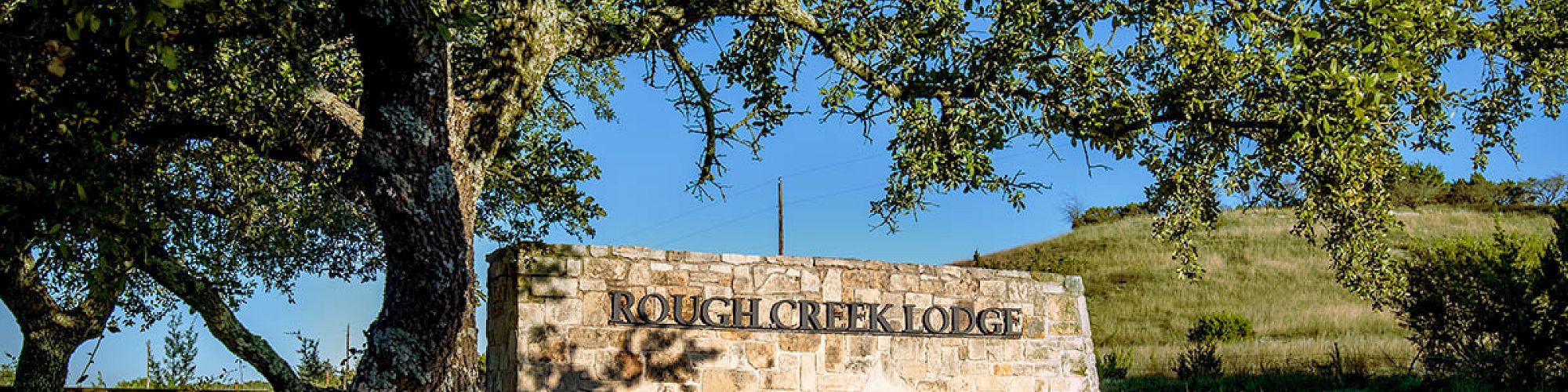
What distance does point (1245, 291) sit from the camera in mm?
32625

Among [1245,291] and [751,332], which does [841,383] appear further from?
[1245,291]

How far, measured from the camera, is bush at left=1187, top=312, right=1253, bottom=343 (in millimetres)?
24641

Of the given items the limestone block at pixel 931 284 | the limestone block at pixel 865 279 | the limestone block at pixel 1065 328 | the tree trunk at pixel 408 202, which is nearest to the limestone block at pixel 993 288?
the limestone block at pixel 931 284

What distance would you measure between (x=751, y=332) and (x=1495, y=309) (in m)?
11.4

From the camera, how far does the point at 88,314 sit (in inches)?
499

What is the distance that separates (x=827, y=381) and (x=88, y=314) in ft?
28.2

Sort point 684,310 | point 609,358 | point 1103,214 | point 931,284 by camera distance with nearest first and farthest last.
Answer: point 609,358, point 684,310, point 931,284, point 1103,214

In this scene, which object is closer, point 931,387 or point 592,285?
point 592,285

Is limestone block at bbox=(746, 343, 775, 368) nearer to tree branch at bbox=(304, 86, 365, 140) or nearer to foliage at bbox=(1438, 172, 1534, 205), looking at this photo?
tree branch at bbox=(304, 86, 365, 140)

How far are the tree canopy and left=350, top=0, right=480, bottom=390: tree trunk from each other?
0.01 m

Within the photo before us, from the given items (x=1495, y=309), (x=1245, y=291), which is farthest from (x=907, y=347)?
(x=1245, y=291)

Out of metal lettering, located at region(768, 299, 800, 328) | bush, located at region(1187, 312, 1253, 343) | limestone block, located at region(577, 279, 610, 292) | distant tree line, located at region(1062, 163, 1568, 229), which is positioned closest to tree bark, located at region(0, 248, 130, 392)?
limestone block, located at region(577, 279, 610, 292)

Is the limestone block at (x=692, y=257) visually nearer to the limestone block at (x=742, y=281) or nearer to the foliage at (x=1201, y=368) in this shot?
the limestone block at (x=742, y=281)

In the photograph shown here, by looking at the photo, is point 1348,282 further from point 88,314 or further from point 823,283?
point 88,314
